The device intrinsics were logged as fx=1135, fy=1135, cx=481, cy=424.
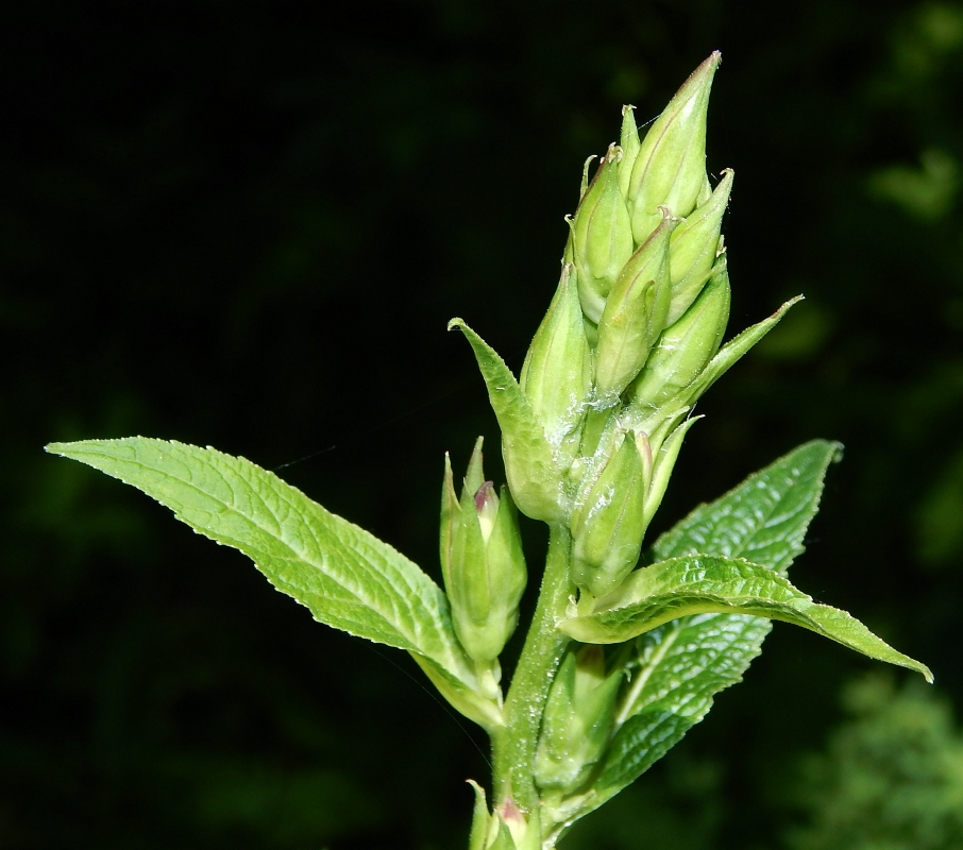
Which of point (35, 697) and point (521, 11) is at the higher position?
point (521, 11)

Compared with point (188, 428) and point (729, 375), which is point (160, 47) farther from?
point (729, 375)

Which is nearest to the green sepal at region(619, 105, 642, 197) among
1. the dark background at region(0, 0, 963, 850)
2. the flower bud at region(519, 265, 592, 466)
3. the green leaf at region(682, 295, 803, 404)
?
the flower bud at region(519, 265, 592, 466)

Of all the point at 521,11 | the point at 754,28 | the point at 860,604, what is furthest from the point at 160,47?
the point at 860,604

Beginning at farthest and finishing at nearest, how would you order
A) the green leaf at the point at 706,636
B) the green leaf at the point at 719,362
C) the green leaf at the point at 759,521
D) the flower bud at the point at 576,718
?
the green leaf at the point at 759,521, the green leaf at the point at 706,636, the flower bud at the point at 576,718, the green leaf at the point at 719,362

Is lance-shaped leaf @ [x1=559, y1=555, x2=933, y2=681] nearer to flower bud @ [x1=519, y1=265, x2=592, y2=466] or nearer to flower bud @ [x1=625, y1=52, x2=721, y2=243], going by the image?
flower bud @ [x1=519, y1=265, x2=592, y2=466]

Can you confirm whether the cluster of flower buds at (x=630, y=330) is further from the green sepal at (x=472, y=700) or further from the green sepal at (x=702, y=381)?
the green sepal at (x=472, y=700)

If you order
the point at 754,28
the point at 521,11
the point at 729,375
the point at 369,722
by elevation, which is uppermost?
the point at 521,11

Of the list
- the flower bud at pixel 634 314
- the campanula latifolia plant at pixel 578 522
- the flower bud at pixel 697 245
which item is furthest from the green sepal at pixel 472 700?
the flower bud at pixel 697 245

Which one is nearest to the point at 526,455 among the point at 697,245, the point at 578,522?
the point at 578,522
